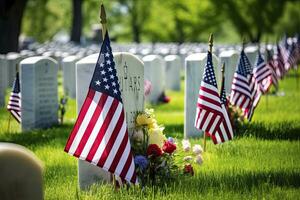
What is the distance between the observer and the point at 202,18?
58469 millimetres

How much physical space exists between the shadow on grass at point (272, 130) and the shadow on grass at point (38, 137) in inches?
117

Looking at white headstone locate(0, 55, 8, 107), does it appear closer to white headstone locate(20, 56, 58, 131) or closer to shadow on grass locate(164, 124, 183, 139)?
white headstone locate(20, 56, 58, 131)

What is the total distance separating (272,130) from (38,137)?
3.91 m

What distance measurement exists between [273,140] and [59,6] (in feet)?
193

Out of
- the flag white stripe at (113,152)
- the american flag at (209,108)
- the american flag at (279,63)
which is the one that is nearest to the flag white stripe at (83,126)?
A: the flag white stripe at (113,152)

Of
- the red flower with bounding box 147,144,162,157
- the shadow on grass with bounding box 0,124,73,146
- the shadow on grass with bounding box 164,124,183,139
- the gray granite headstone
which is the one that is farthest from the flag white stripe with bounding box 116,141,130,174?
the shadow on grass with bounding box 164,124,183,139

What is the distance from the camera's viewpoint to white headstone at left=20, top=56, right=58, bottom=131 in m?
12.5

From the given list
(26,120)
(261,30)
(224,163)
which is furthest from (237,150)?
(261,30)

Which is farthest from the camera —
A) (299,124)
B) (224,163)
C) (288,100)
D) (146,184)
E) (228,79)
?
(288,100)

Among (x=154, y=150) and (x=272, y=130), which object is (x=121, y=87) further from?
(x=272, y=130)

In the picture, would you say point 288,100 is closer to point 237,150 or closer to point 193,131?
point 193,131

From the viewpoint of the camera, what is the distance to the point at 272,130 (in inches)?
459

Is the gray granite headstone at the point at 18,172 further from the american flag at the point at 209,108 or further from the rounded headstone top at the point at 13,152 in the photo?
the american flag at the point at 209,108

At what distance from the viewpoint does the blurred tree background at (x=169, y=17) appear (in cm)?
4912
